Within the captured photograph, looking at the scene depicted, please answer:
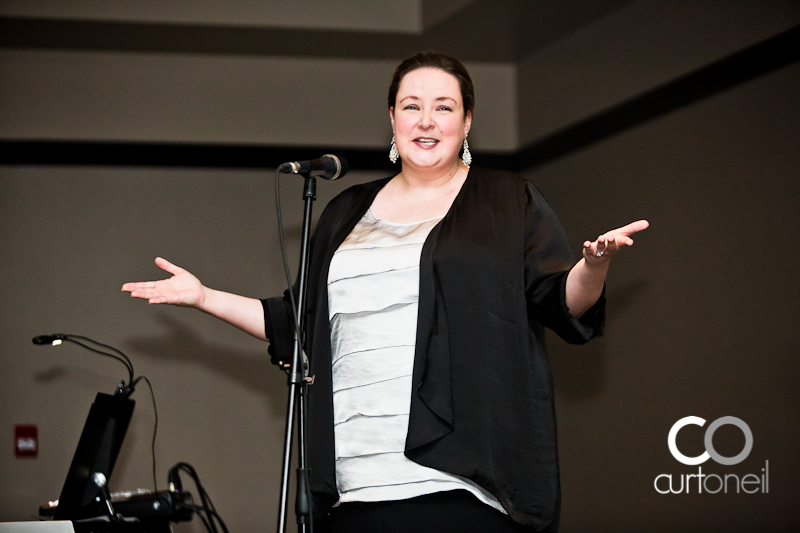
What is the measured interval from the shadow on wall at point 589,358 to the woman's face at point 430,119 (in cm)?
141

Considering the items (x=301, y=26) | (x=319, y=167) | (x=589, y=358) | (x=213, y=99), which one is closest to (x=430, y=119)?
(x=319, y=167)

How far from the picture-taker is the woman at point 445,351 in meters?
1.48

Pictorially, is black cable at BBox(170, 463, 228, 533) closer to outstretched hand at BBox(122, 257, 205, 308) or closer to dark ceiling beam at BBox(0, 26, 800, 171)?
outstretched hand at BBox(122, 257, 205, 308)

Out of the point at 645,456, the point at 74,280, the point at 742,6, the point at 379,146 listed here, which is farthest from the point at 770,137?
the point at 74,280

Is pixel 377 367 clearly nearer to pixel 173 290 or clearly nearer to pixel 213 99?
pixel 173 290

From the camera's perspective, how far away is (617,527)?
2.94 m

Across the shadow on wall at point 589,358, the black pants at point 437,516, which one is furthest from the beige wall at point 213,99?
the black pants at point 437,516

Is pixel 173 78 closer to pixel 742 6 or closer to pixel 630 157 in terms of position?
pixel 630 157

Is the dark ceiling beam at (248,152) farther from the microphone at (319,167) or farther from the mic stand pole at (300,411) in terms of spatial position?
the mic stand pole at (300,411)

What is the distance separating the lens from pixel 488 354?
1.56 m

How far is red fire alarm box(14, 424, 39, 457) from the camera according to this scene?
350 cm

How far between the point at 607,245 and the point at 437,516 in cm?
61

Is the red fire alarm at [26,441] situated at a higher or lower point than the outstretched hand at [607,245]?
lower

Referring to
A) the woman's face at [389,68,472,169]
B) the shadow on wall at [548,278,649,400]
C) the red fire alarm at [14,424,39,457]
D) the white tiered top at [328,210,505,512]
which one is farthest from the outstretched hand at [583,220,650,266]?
the red fire alarm at [14,424,39,457]
